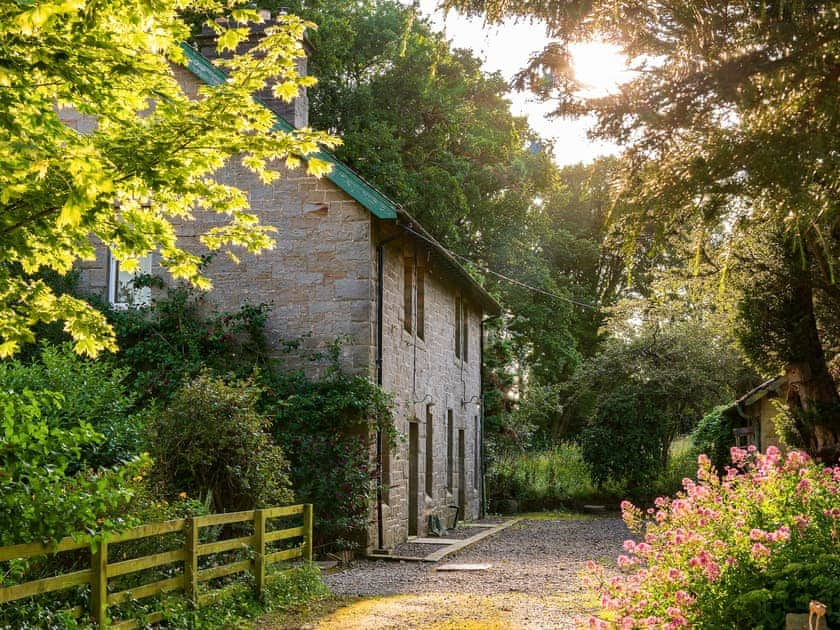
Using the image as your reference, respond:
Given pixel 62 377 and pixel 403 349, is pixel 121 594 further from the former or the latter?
pixel 403 349

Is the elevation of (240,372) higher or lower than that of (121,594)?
higher

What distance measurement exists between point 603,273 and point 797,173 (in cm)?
3363

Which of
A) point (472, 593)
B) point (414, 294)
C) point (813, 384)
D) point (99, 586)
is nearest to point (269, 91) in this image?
point (414, 294)

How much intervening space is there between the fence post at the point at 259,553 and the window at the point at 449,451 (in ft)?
37.9

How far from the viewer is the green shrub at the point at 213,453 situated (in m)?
10.8

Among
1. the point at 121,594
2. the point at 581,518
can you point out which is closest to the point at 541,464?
the point at 581,518

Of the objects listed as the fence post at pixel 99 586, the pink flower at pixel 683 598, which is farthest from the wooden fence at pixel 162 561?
the pink flower at pixel 683 598

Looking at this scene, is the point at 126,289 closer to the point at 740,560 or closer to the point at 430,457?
the point at 430,457

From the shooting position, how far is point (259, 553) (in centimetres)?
966

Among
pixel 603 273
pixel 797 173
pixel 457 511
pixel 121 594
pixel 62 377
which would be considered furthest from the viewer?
pixel 603 273

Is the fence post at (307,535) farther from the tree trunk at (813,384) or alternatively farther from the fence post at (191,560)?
the tree trunk at (813,384)

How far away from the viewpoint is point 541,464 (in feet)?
93.9

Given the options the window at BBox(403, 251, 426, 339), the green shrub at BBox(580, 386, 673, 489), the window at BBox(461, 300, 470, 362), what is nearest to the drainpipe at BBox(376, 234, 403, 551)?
the window at BBox(403, 251, 426, 339)

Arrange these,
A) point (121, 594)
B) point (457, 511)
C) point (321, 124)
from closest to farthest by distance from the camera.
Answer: point (121, 594) < point (457, 511) < point (321, 124)
